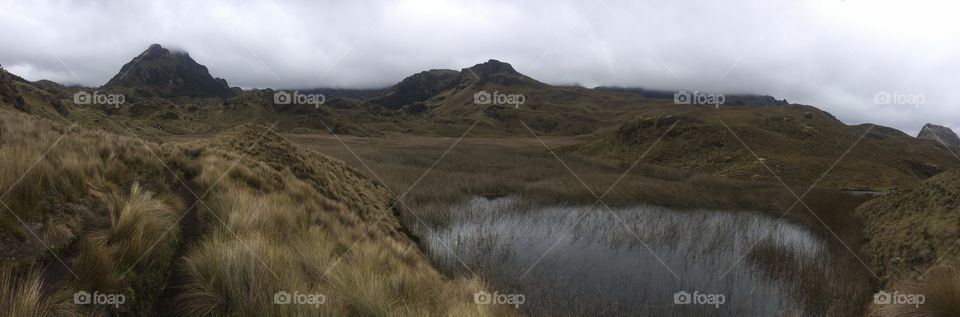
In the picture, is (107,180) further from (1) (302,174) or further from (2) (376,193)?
(2) (376,193)

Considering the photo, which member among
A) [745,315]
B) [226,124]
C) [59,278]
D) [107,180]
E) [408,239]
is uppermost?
[226,124]

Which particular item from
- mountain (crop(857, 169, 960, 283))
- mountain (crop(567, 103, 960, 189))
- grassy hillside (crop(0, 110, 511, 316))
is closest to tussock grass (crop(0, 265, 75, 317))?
grassy hillside (crop(0, 110, 511, 316))

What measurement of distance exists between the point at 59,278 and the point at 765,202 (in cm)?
2149

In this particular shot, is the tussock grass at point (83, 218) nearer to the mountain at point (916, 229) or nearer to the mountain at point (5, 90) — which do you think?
the mountain at point (916, 229)

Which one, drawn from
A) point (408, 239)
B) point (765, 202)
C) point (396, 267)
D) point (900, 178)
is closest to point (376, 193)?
point (408, 239)

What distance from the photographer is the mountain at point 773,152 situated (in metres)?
29.4

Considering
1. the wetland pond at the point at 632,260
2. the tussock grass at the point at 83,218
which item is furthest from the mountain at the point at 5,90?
the wetland pond at the point at 632,260

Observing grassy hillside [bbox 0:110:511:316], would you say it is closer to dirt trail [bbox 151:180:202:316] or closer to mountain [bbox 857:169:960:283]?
dirt trail [bbox 151:180:202:316]

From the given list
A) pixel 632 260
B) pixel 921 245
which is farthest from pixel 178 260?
pixel 921 245

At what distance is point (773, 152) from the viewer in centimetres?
3519

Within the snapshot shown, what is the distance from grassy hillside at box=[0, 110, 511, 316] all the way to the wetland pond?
2.21 meters

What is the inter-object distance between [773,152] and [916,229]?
91.9 ft

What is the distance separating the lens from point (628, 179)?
23172 millimetres

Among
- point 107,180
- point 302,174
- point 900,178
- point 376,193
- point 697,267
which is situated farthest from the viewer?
point 900,178
